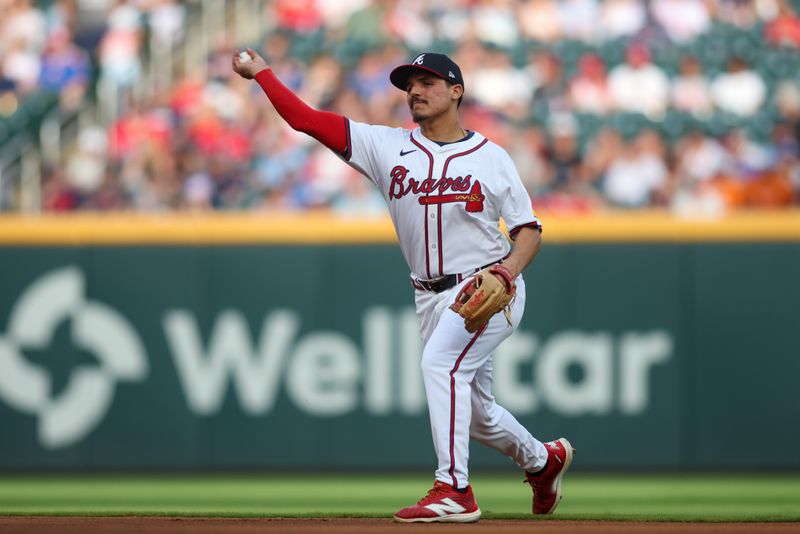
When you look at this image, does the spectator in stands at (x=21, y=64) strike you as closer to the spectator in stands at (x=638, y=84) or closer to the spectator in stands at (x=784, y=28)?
the spectator in stands at (x=638, y=84)

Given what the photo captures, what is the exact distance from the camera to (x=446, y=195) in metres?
4.96

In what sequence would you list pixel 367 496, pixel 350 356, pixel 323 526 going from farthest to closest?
1. pixel 350 356
2. pixel 367 496
3. pixel 323 526

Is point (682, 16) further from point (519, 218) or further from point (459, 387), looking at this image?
point (459, 387)

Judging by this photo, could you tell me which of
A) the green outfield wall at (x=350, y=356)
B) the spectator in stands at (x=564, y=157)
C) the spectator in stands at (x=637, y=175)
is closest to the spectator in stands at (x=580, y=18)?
the spectator in stands at (x=564, y=157)

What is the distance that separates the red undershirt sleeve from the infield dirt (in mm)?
1509

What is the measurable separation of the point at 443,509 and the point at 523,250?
1.05 metres

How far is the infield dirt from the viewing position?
4484 mm

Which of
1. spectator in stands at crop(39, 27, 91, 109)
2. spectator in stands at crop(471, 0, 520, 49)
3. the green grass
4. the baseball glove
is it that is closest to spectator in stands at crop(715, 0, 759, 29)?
spectator in stands at crop(471, 0, 520, 49)

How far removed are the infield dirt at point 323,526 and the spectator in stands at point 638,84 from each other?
656 centimetres

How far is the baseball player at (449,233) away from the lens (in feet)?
15.9

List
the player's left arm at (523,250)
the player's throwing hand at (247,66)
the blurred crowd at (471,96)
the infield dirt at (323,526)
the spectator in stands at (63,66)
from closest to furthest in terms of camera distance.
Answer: the infield dirt at (323,526)
the player's left arm at (523,250)
the player's throwing hand at (247,66)
the blurred crowd at (471,96)
the spectator in stands at (63,66)

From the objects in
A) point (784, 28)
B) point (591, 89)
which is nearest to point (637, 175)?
point (591, 89)

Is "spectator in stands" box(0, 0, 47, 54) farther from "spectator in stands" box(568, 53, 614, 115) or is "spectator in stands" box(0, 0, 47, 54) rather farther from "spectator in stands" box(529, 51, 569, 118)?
"spectator in stands" box(568, 53, 614, 115)

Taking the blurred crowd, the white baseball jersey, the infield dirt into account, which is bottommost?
the infield dirt
